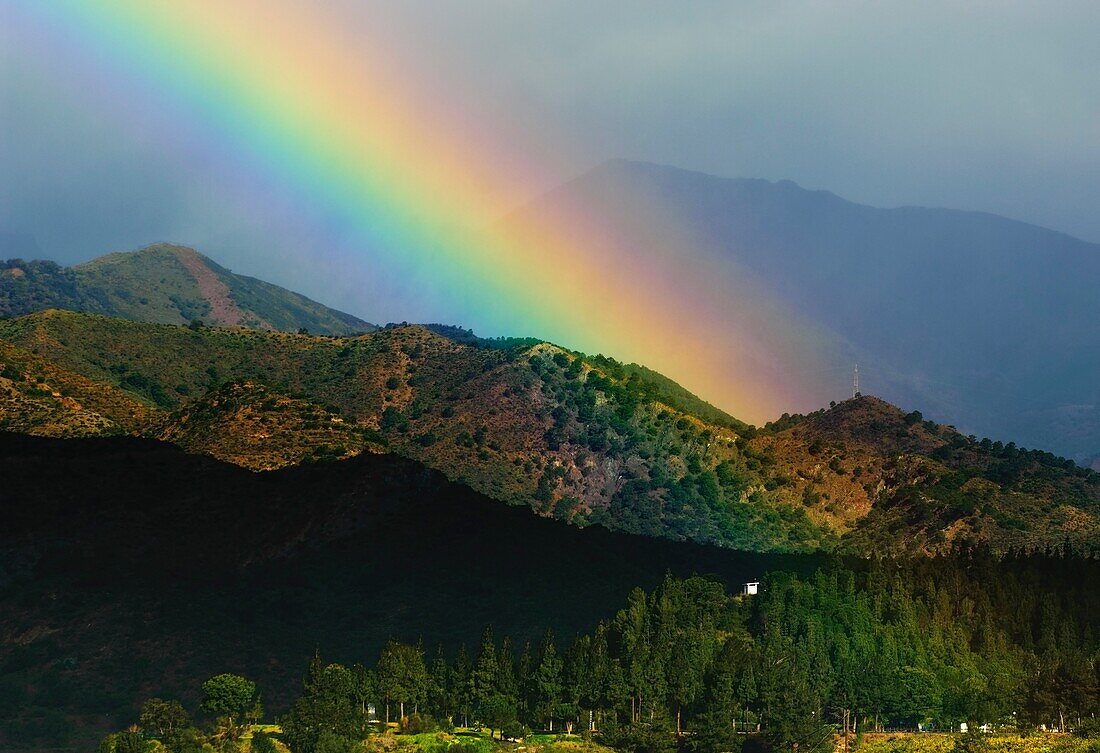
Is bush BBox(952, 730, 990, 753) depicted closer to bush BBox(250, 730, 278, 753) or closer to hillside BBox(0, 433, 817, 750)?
hillside BBox(0, 433, 817, 750)

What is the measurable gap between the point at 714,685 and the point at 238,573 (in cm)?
7549

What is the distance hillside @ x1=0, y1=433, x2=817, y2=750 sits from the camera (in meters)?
150

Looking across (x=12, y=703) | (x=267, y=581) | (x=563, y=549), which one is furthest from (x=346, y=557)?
(x=12, y=703)

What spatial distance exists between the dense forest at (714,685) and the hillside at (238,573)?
14957 mm

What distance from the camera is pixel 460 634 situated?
158 meters

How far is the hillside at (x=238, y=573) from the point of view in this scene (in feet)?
490

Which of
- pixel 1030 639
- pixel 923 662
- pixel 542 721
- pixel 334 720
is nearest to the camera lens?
pixel 334 720

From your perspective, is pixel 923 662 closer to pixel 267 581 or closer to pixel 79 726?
pixel 79 726

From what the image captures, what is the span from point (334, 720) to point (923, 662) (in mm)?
46134

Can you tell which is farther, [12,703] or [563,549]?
[563,549]

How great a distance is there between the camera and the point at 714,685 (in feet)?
396

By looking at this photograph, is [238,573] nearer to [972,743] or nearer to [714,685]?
[714,685]

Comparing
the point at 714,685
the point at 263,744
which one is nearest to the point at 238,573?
the point at 263,744

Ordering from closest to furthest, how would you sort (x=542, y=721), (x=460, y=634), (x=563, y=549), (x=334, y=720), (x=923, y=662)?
1. (x=334, y=720)
2. (x=542, y=721)
3. (x=923, y=662)
4. (x=460, y=634)
5. (x=563, y=549)
